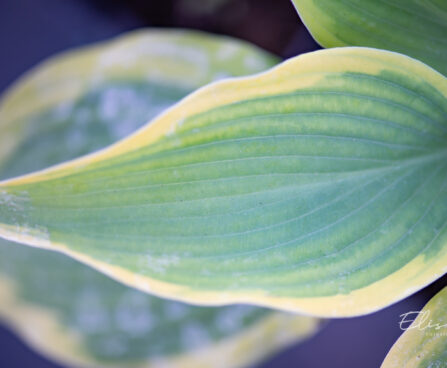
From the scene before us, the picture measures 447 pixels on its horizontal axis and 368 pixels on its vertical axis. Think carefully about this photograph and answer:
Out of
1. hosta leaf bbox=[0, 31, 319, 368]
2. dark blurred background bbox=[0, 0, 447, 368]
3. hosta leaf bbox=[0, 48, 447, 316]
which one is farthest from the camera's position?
dark blurred background bbox=[0, 0, 447, 368]

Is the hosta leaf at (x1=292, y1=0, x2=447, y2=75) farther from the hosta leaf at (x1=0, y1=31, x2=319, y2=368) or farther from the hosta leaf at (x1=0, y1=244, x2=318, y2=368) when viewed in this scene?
the hosta leaf at (x1=0, y1=244, x2=318, y2=368)

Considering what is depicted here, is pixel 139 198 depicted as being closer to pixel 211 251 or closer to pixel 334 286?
pixel 211 251

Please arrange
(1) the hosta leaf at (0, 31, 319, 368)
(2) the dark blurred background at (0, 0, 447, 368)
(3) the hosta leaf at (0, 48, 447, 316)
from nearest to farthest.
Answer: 1. (3) the hosta leaf at (0, 48, 447, 316)
2. (1) the hosta leaf at (0, 31, 319, 368)
3. (2) the dark blurred background at (0, 0, 447, 368)

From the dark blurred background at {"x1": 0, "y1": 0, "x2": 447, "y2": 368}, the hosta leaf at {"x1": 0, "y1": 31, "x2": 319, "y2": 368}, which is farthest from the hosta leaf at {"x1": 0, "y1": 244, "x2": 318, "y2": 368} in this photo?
the dark blurred background at {"x1": 0, "y1": 0, "x2": 447, "y2": 368}

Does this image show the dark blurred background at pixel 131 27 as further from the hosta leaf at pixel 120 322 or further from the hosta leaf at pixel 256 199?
the hosta leaf at pixel 256 199

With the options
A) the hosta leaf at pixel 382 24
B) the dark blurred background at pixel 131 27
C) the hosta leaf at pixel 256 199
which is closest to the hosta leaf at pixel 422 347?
the hosta leaf at pixel 256 199

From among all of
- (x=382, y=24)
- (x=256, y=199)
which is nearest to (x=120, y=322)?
(x=256, y=199)

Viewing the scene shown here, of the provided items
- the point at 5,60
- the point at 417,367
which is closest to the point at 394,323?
the point at 417,367
